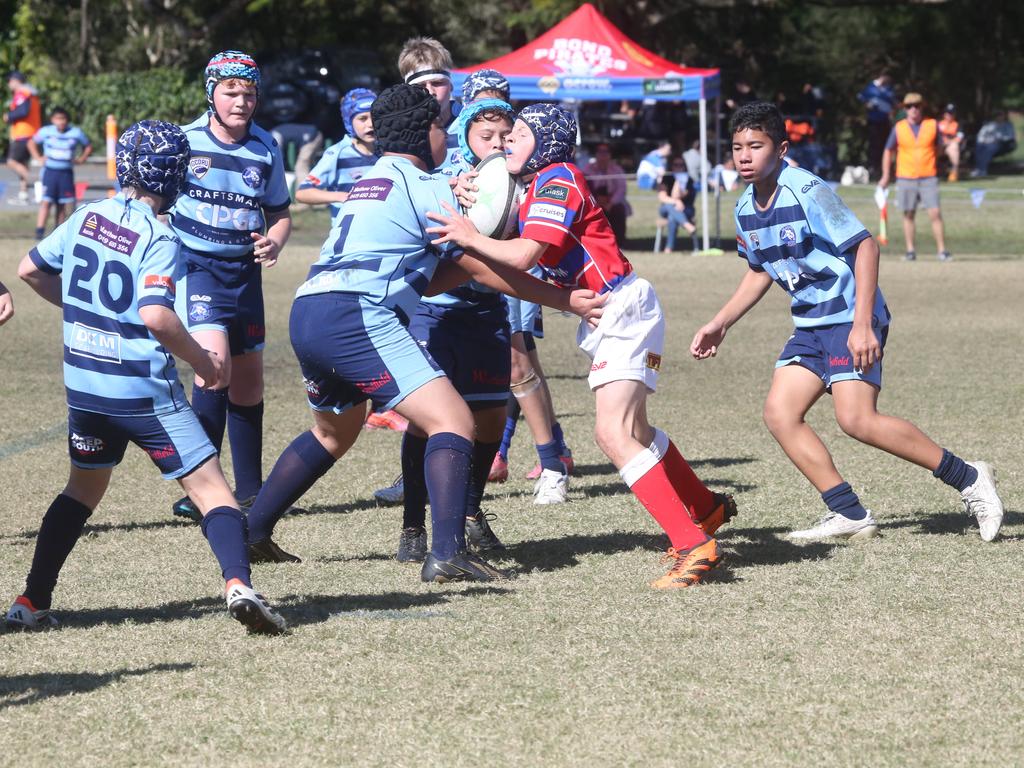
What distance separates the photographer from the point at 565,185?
5.72 meters

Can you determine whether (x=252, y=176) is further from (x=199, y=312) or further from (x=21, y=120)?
(x=21, y=120)

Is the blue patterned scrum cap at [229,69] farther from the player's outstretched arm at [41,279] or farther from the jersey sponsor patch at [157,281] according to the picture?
the jersey sponsor patch at [157,281]

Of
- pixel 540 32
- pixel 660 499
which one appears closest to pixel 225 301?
pixel 660 499

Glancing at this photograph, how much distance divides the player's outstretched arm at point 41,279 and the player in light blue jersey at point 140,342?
0.36 feet

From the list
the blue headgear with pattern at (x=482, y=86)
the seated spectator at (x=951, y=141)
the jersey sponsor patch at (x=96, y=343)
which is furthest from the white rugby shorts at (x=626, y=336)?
the seated spectator at (x=951, y=141)

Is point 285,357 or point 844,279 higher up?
point 844,279

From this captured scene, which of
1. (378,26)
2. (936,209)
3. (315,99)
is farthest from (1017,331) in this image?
(378,26)

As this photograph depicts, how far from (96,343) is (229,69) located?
2.41 meters

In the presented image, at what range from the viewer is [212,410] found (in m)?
7.41

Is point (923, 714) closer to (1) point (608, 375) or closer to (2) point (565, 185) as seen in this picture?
(1) point (608, 375)

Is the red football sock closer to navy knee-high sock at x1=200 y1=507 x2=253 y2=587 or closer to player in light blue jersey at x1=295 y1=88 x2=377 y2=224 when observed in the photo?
navy knee-high sock at x1=200 y1=507 x2=253 y2=587

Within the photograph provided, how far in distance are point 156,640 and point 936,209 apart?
56.8 ft

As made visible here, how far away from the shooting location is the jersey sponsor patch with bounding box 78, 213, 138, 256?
16.2ft

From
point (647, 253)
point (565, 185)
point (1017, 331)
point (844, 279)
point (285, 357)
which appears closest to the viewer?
point (565, 185)
